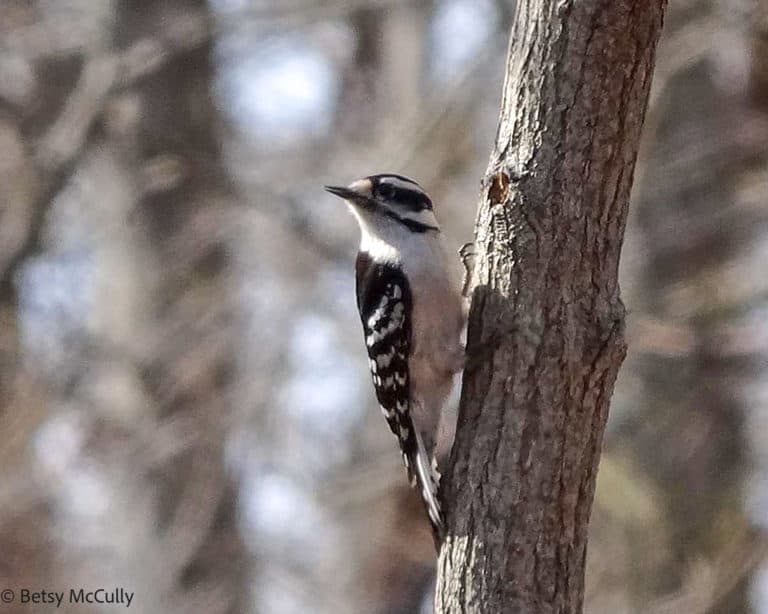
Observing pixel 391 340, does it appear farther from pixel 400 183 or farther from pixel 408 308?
pixel 400 183

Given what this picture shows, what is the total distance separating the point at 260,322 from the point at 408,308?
6.10 meters

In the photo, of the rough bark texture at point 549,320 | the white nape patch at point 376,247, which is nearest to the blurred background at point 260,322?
the white nape patch at point 376,247

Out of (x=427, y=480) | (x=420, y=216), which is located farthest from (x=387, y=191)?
(x=427, y=480)

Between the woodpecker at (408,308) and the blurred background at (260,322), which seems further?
the blurred background at (260,322)

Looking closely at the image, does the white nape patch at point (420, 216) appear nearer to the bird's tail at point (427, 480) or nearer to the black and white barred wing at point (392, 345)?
the black and white barred wing at point (392, 345)

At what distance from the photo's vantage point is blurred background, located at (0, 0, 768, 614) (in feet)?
33.0

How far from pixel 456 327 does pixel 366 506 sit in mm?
5926

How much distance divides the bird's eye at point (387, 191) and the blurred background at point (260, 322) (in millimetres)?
3654

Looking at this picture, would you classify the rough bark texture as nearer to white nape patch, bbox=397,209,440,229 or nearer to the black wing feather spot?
the black wing feather spot

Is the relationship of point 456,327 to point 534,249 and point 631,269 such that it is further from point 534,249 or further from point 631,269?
point 631,269

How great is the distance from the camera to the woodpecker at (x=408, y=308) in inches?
215

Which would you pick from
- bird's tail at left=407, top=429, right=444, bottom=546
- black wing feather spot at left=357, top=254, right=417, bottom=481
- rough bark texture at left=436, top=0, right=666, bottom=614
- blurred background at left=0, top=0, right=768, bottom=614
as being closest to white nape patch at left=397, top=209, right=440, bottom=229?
black wing feather spot at left=357, top=254, right=417, bottom=481

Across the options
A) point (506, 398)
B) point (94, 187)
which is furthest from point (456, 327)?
point (94, 187)

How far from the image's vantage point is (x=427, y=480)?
5121mm
